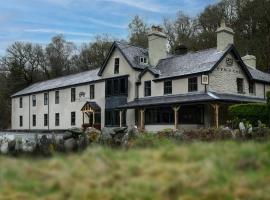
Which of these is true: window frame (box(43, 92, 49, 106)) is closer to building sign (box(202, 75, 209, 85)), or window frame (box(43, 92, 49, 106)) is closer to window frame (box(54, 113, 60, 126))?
window frame (box(54, 113, 60, 126))

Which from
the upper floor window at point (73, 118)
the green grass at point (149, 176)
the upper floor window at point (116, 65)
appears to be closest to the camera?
the green grass at point (149, 176)

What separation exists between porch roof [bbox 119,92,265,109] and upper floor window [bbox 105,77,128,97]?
195 cm

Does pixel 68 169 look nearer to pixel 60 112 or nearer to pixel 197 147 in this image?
pixel 197 147

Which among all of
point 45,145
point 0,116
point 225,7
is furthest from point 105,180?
point 0,116

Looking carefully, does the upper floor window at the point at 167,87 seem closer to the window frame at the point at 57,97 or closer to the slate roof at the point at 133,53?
the slate roof at the point at 133,53

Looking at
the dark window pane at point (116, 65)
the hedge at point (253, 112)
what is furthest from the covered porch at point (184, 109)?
the dark window pane at point (116, 65)

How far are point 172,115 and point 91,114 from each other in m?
11.0

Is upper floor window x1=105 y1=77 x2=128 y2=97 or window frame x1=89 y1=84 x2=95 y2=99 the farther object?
window frame x1=89 y1=84 x2=95 y2=99

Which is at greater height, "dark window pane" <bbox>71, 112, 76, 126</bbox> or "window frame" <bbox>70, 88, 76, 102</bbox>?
"window frame" <bbox>70, 88, 76, 102</bbox>

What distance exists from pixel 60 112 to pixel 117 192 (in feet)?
147

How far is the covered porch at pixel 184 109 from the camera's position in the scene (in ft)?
105

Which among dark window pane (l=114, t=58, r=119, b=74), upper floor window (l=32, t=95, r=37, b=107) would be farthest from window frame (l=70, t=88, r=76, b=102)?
upper floor window (l=32, t=95, r=37, b=107)

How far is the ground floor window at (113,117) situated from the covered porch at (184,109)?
2182mm

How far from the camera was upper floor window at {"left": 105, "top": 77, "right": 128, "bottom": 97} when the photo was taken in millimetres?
40156
